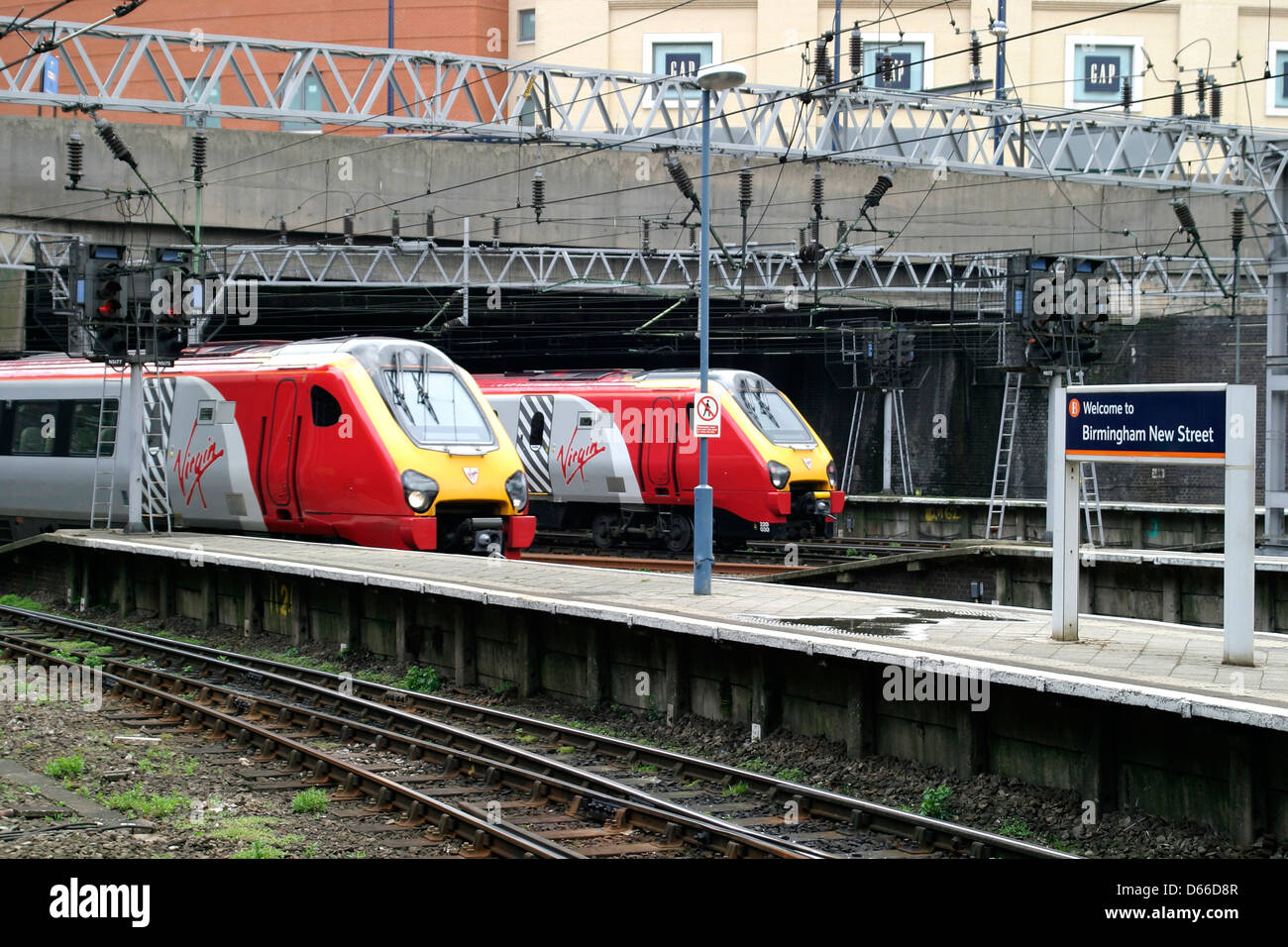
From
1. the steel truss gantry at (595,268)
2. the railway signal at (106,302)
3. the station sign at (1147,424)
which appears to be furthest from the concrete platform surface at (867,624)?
the steel truss gantry at (595,268)

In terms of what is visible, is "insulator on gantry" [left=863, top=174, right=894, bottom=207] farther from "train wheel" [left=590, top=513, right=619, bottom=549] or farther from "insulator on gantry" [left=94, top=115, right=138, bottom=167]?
"insulator on gantry" [left=94, top=115, right=138, bottom=167]

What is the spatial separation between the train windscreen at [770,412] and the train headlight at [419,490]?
7906mm

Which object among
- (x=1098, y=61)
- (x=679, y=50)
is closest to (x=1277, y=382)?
(x=1098, y=61)

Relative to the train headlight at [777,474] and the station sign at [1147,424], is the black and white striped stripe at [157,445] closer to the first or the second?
the train headlight at [777,474]

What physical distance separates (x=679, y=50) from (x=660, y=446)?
76.8ft

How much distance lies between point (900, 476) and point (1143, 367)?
6.48m

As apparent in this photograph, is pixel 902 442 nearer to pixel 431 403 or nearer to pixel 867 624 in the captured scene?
pixel 431 403

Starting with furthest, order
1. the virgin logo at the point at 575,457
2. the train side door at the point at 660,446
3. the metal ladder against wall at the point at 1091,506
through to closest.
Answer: the virgin logo at the point at 575,457 < the train side door at the point at 660,446 < the metal ladder against wall at the point at 1091,506

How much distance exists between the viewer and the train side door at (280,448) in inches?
767

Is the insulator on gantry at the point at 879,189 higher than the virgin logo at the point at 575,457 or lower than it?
higher

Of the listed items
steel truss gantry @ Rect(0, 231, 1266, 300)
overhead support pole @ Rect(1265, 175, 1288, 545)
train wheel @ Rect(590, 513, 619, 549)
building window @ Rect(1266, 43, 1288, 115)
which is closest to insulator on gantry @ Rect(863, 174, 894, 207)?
steel truss gantry @ Rect(0, 231, 1266, 300)

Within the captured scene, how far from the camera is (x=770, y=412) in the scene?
25562 millimetres

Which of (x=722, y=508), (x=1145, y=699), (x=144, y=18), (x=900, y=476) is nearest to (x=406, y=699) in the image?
(x=1145, y=699)

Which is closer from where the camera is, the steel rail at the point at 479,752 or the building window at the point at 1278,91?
the steel rail at the point at 479,752
